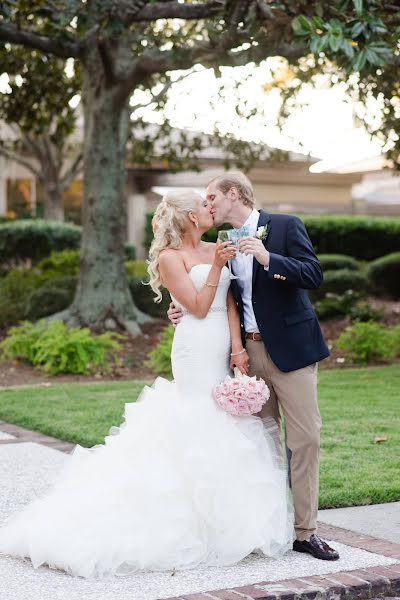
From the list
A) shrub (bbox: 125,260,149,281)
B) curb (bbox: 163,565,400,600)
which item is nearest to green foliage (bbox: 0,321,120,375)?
shrub (bbox: 125,260,149,281)

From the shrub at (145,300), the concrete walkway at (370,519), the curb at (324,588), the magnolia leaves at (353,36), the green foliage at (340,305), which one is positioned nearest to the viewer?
the curb at (324,588)

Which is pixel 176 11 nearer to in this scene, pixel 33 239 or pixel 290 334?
pixel 290 334

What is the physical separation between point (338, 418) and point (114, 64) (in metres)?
7.55

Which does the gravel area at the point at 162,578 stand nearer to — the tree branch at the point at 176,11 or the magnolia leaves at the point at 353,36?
the magnolia leaves at the point at 353,36

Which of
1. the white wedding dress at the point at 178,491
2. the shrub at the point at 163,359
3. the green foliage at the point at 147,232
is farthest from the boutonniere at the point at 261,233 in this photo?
the green foliage at the point at 147,232

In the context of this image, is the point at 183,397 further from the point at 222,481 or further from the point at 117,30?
the point at 117,30

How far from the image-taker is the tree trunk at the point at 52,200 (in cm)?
3002

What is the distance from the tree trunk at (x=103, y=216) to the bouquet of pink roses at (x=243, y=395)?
1008 centimetres

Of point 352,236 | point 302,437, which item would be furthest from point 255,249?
point 352,236

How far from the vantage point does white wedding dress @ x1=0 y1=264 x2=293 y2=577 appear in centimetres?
532

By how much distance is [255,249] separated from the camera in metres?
5.25

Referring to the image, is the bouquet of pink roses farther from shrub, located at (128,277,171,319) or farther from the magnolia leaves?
shrub, located at (128,277,171,319)

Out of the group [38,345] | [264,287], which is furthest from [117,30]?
[264,287]

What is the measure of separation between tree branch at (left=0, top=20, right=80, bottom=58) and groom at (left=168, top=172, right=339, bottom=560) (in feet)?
30.5
